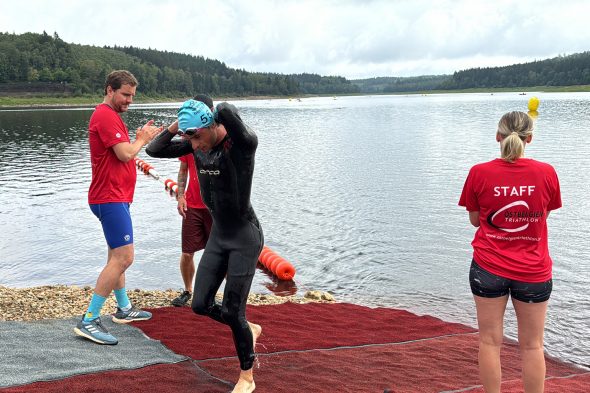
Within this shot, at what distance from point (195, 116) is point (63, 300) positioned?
17.2 feet

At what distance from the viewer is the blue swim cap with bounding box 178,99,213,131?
4453 mm

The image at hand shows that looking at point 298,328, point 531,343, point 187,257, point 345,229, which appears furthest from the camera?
point 345,229

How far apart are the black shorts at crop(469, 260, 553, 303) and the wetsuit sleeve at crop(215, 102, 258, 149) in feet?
6.58

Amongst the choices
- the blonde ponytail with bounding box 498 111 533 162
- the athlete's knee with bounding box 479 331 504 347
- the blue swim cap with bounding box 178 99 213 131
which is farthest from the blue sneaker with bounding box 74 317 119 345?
the blonde ponytail with bounding box 498 111 533 162

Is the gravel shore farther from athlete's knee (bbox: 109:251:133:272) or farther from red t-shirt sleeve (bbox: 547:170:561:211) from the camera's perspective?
red t-shirt sleeve (bbox: 547:170:561:211)

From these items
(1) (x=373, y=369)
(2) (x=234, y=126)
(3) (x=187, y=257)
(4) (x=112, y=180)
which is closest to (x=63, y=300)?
(3) (x=187, y=257)

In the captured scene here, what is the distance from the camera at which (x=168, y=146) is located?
536 centimetres

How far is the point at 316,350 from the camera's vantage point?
246 inches

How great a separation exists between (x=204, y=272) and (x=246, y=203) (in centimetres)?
68

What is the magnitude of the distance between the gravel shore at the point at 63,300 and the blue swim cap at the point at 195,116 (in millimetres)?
4136

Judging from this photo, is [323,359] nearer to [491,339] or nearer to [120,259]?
[491,339]

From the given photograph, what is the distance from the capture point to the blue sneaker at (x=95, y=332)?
19.3ft

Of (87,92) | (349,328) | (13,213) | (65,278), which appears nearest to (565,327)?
(349,328)

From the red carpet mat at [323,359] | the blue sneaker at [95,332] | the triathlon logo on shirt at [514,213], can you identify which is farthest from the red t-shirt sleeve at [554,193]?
the blue sneaker at [95,332]
